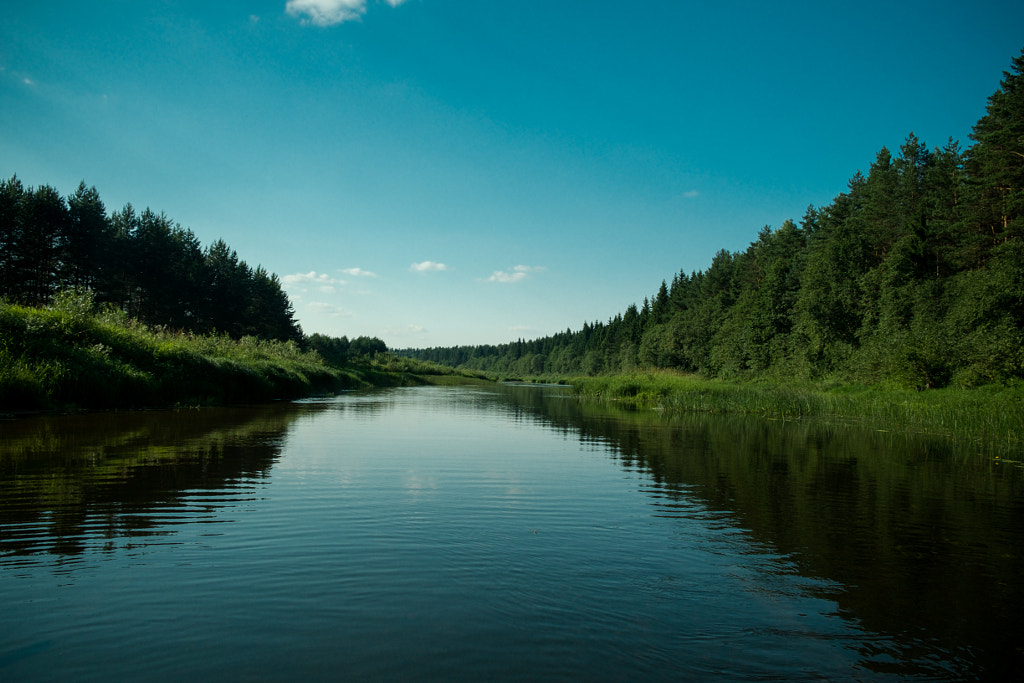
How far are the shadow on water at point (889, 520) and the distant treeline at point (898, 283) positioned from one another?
15.4m

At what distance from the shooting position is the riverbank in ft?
57.9

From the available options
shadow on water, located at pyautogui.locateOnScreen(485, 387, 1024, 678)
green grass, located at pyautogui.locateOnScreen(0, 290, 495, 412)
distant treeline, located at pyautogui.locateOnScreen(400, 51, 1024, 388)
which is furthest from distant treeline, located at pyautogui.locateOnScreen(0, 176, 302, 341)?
distant treeline, located at pyautogui.locateOnScreen(400, 51, 1024, 388)

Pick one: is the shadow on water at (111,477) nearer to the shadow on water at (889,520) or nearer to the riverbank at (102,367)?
the riverbank at (102,367)

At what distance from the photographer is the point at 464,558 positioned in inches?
253

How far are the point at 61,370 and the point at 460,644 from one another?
20.8 meters

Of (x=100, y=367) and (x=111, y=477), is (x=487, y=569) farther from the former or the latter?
(x=100, y=367)

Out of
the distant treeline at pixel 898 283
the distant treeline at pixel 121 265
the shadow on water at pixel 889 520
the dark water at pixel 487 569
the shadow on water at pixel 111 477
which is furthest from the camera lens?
the distant treeline at pixel 121 265

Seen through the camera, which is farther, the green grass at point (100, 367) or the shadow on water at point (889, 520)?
the green grass at point (100, 367)

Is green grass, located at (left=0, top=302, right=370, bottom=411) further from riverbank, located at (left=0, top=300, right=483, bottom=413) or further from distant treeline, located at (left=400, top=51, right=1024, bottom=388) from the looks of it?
distant treeline, located at (left=400, top=51, right=1024, bottom=388)

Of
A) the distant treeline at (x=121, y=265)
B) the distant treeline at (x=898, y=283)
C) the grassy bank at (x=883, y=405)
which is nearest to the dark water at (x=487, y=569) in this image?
the grassy bank at (x=883, y=405)

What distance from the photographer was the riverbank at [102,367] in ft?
57.9

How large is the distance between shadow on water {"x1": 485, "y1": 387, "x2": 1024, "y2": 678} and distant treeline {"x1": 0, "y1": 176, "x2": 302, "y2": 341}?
35.6m

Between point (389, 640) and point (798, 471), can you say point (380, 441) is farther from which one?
point (389, 640)

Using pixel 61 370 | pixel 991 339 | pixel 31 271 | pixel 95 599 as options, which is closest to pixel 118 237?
pixel 31 271
